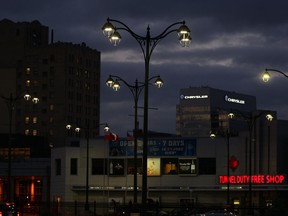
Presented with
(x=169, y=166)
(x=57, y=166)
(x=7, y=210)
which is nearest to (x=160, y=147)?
(x=169, y=166)

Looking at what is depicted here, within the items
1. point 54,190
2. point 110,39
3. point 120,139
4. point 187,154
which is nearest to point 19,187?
point 54,190

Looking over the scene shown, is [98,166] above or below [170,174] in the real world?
above

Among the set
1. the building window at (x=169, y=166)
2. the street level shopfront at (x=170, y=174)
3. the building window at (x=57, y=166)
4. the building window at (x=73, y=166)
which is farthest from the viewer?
the building window at (x=57, y=166)

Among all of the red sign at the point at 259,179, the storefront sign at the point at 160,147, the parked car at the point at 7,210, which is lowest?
the parked car at the point at 7,210

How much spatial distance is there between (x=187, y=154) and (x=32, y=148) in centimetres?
6267

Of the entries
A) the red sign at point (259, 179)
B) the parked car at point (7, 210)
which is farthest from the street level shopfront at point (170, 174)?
the parked car at point (7, 210)

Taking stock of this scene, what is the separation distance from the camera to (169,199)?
90.7 m

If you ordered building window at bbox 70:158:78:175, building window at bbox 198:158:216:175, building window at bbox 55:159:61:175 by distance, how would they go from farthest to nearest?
building window at bbox 55:159:61:175 → building window at bbox 70:158:78:175 → building window at bbox 198:158:216:175

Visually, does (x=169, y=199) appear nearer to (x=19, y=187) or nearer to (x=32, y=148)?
(x=19, y=187)

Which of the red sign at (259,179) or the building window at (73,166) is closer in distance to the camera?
the red sign at (259,179)

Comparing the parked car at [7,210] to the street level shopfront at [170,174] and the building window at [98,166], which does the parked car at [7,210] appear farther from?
the building window at [98,166]

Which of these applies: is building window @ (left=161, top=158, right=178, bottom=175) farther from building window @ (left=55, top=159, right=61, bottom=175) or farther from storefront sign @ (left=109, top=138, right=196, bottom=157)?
building window @ (left=55, top=159, right=61, bottom=175)

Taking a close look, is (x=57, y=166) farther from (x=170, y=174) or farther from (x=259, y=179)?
(x=259, y=179)

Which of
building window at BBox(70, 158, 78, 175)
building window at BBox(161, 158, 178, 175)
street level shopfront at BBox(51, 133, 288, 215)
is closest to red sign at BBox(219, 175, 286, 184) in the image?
street level shopfront at BBox(51, 133, 288, 215)
